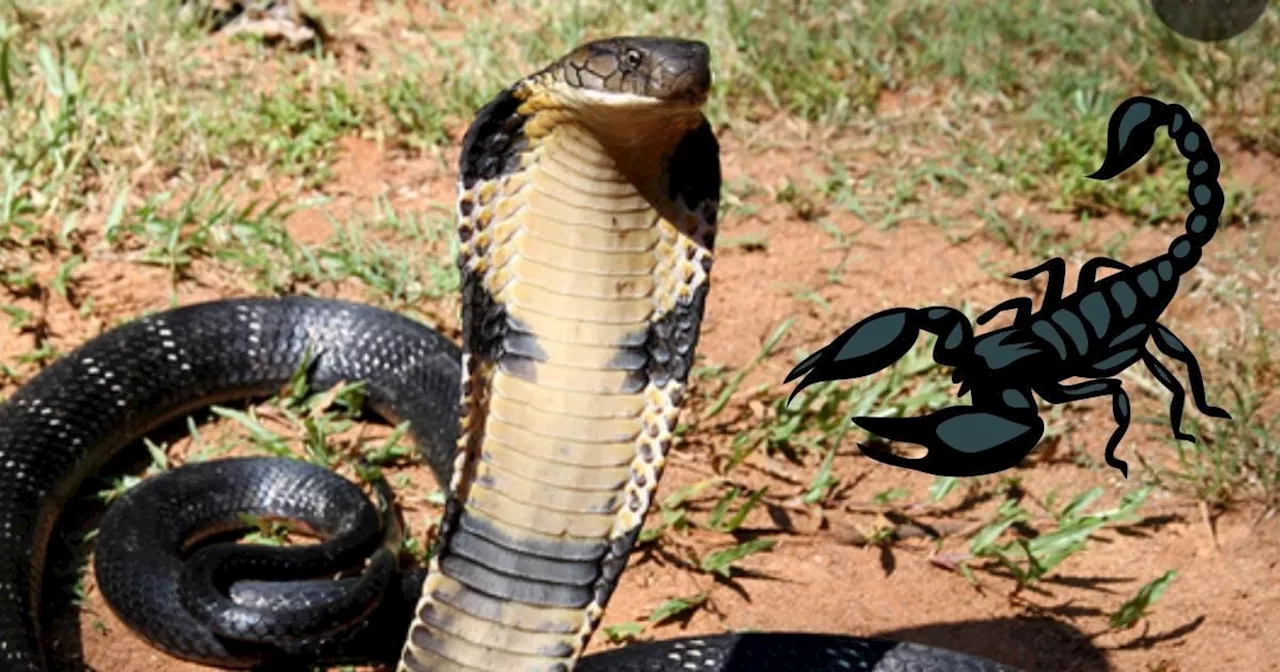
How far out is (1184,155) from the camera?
199 cm

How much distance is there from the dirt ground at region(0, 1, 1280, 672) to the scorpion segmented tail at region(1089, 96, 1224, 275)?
6.32 feet

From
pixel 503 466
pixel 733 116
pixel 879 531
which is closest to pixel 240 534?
pixel 879 531

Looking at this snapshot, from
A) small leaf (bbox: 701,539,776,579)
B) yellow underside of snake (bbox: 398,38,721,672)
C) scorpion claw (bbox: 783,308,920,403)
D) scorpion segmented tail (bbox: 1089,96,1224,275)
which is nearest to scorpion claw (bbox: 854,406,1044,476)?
scorpion claw (bbox: 783,308,920,403)

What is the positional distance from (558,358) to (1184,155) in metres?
0.98

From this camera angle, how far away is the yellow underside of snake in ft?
7.61

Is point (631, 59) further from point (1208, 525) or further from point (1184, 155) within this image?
point (1208, 525)

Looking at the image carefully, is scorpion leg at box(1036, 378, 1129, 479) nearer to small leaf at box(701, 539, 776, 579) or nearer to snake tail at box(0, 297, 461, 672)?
small leaf at box(701, 539, 776, 579)

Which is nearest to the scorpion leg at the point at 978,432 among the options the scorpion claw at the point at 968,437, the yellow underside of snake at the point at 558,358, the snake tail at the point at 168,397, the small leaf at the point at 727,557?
the scorpion claw at the point at 968,437

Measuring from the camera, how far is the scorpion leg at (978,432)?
206 centimetres

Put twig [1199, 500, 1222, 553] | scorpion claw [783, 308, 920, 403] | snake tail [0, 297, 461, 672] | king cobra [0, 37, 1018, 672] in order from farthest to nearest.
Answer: twig [1199, 500, 1222, 553] < snake tail [0, 297, 461, 672] < king cobra [0, 37, 1018, 672] < scorpion claw [783, 308, 920, 403]

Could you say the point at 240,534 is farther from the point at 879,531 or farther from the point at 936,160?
the point at 936,160

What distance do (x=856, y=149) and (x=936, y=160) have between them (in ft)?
1.04

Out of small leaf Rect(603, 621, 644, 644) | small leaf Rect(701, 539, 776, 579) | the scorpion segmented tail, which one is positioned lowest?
small leaf Rect(603, 621, 644, 644)

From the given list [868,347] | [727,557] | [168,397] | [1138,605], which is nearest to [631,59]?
[868,347]
